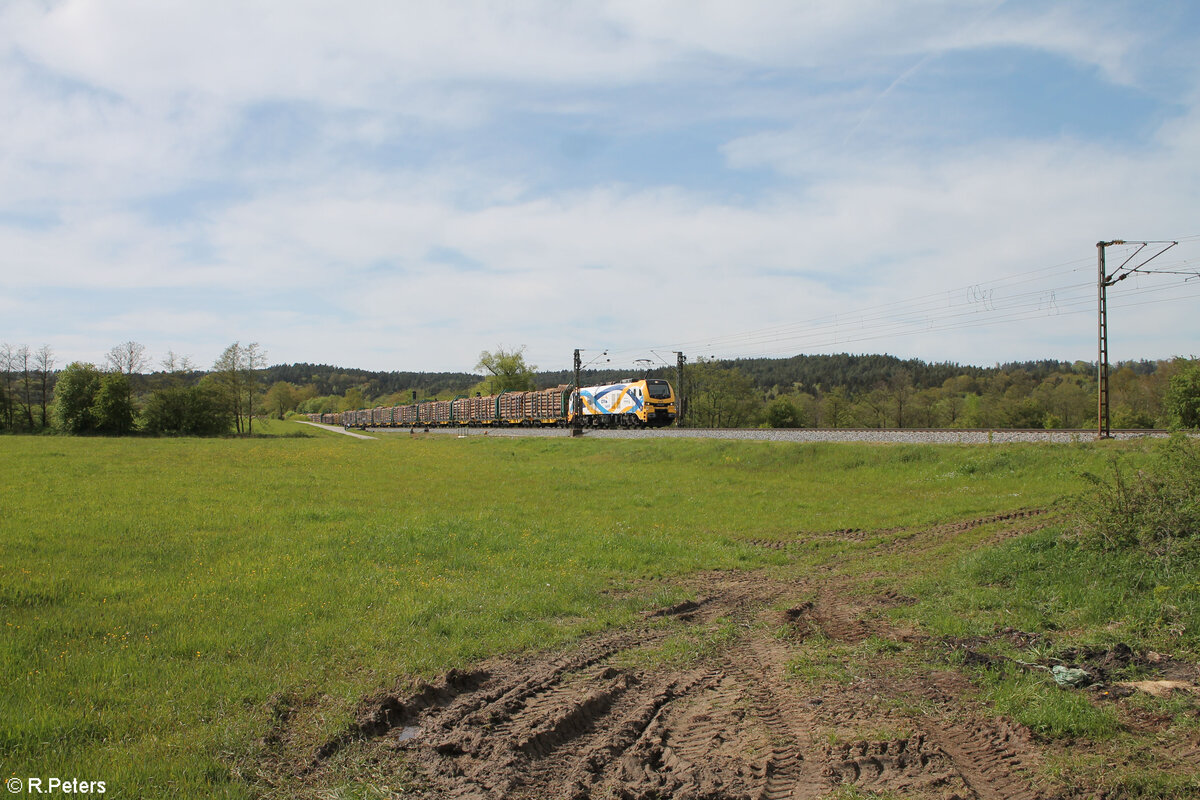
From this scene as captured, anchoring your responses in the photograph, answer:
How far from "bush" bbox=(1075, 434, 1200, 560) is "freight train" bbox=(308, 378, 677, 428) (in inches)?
1508

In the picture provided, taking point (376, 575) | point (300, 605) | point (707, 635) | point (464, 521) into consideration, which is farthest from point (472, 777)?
point (464, 521)

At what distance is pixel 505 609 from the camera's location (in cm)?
809

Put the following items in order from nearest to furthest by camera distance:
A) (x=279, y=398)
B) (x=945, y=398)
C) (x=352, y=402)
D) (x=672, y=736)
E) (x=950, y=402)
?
(x=672, y=736) < (x=950, y=402) < (x=945, y=398) < (x=279, y=398) < (x=352, y=402)

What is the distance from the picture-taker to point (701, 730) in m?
4.85

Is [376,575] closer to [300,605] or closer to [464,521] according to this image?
[300,605]

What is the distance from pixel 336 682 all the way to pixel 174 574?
16.2 ft

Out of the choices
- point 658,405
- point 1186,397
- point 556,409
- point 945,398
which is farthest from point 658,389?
point 945,398

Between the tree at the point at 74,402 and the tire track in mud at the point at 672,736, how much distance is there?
7074 centimetres

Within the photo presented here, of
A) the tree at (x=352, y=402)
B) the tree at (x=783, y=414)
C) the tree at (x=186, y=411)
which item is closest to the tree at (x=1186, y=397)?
the tree at (x=783, y=414)

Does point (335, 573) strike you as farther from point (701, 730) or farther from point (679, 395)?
point (679, 395)

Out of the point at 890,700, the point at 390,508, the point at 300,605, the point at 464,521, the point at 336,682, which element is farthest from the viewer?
the point at 390,508

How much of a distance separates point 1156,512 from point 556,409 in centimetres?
5555

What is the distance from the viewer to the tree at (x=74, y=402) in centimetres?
5928

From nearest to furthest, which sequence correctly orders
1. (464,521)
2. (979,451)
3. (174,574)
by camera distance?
(174,574) → (464,521) → (979,451)
